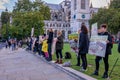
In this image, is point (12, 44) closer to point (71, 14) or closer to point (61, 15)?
point (71, 14)

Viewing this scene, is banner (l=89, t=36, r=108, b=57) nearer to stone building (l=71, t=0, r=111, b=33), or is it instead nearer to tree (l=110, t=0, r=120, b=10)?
tree (l=110, t=0, r=120, b=10)

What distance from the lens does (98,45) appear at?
11820 mm

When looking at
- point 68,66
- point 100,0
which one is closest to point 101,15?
point 100,0

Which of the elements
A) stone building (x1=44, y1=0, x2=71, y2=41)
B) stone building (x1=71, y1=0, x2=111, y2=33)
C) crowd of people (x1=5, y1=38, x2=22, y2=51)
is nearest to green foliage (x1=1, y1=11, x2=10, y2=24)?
stone building (x1=44, y1=0, x2=71, y2=41)

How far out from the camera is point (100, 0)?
151 metres

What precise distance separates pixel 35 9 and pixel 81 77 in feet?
254

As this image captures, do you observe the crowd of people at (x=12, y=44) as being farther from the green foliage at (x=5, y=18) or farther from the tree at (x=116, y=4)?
the green foliage at (x=5, y=18)

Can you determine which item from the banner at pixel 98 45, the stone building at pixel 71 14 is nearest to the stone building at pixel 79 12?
the stone building at pixel 71 14

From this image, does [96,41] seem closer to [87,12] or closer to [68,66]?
[68,66]

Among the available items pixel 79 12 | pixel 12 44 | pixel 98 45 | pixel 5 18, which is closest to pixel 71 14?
pixel 79 12

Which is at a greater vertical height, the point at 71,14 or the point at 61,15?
the point at 71,14

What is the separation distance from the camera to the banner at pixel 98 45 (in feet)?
37.1

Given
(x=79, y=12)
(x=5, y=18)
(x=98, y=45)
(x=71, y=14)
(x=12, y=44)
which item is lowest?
(x=12, y=44)

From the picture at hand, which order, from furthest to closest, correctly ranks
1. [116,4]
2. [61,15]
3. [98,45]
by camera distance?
[61,15] → [116,4] → [98,45]
